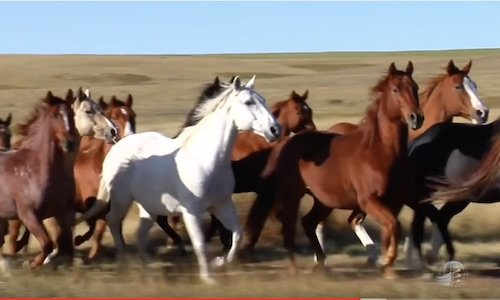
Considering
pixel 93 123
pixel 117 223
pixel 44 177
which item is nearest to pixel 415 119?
pixel 117 223

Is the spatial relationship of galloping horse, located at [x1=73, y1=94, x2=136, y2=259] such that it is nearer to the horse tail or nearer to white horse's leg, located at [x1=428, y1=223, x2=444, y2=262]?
white horse's leg, located at [x1=428, y1=223, x2=444, y2=262]

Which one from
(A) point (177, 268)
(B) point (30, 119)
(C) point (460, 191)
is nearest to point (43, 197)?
(B) point (30, 119)

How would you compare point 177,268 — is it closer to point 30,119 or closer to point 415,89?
point 30,119

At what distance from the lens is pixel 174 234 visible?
16.2m

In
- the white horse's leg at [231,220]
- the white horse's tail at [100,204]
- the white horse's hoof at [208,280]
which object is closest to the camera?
the white horse's hoof at [208,280]

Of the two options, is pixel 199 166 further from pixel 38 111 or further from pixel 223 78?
pixel 223 78

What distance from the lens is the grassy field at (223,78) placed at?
1867cm

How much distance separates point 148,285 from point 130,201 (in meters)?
2.22

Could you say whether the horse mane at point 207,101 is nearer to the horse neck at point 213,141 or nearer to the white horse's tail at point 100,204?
the horse neck at point 213,141

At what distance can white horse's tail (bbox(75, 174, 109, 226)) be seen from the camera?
48.7 ft

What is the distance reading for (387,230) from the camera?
42.6 ft

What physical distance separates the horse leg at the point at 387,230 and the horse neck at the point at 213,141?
1645 millimetres

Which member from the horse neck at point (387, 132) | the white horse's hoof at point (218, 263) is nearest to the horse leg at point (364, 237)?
the horse neck at point (387, 132)

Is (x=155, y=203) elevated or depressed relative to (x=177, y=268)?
elevated
